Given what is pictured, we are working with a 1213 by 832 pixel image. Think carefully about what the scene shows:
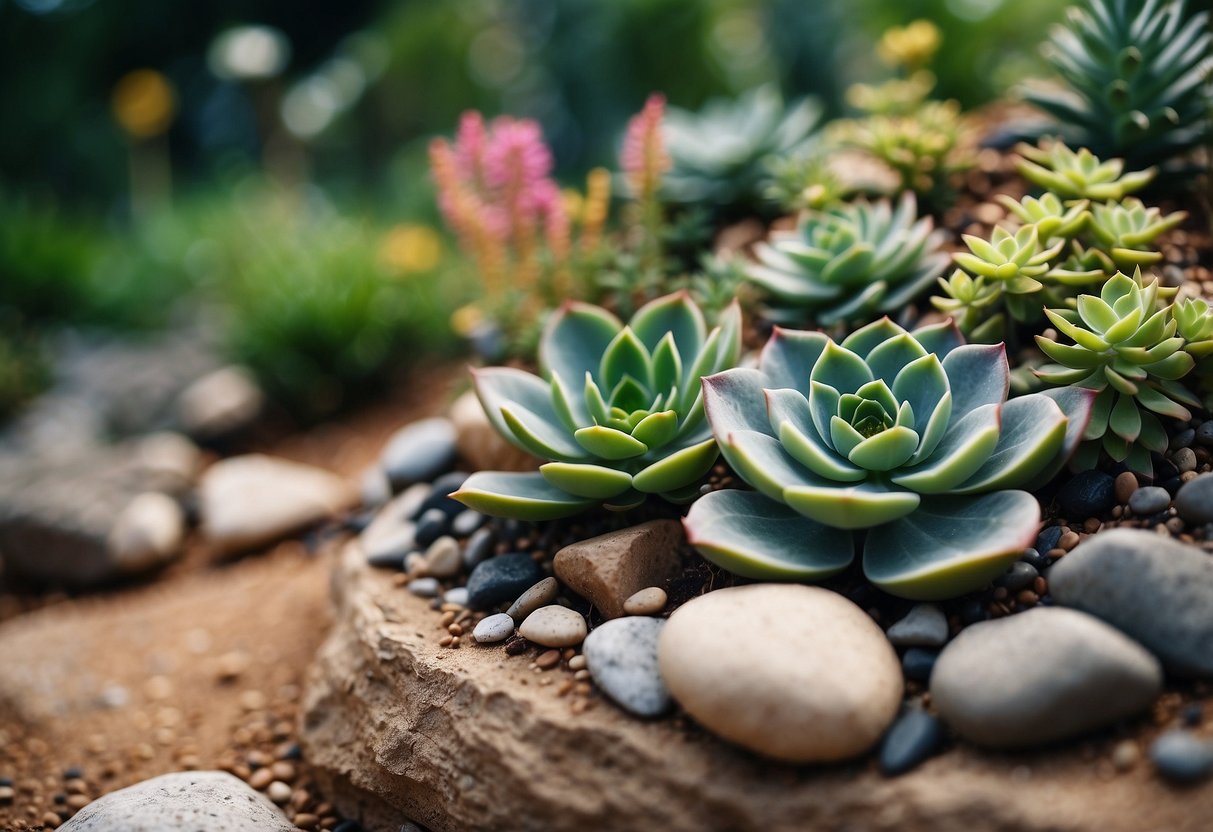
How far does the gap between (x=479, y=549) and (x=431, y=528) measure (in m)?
0.21

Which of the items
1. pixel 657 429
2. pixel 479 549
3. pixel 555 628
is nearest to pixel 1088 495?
pixel 657 429

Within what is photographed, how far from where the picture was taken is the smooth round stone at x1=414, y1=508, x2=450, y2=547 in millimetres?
2510

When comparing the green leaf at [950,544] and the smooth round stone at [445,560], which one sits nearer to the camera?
the green leaf at [950,544]

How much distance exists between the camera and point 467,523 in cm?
249

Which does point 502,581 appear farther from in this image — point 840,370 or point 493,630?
point 840,370

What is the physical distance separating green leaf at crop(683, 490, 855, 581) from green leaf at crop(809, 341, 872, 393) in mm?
321

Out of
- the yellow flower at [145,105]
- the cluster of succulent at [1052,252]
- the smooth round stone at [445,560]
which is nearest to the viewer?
the cluster of succulent at [1052,252]

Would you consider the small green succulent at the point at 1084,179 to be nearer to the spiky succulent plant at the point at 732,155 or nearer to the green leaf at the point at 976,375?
the green leaf at the point at 976,375

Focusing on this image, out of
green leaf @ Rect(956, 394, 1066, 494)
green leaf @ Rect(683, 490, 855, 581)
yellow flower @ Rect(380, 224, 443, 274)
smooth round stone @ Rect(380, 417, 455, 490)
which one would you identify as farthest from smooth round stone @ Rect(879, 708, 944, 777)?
yellow flower @ Rect(380, 224, 443, 274)

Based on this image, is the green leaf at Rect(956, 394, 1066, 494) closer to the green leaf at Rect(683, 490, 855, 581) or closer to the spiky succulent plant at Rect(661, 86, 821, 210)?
the green leaf at Rect(683, 490, 855, 581)

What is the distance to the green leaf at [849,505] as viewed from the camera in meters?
1.70

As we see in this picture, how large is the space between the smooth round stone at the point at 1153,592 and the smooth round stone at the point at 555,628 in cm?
99

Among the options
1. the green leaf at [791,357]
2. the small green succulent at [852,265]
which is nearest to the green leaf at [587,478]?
the green leaf at [791,357]

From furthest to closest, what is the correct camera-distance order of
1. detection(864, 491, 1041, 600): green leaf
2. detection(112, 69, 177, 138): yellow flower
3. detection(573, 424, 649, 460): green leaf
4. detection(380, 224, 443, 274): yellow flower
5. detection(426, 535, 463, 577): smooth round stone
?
detection(112, 69, 177, 138): yellow flower, detection(380, 224, 443, 274): yellow flower, detection(426, 535, 463, 577): smooth round stone, detection(573, 424, 649, 460): green leaf, detection(864, 491, 1041, 600): green leaf
